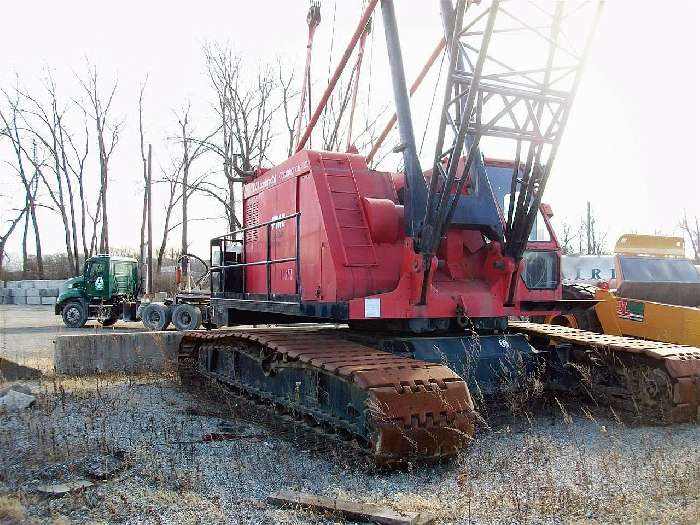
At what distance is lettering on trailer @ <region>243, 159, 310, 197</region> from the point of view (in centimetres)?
777

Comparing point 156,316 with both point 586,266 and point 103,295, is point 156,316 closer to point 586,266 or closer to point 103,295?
point 103,295

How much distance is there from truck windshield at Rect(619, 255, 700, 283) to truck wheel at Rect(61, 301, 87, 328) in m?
18.3

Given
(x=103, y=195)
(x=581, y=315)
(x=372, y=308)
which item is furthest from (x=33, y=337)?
(x=103, y=195)

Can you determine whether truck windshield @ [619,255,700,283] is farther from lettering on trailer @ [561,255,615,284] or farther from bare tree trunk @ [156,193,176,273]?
bare tree trunk @ [156,193,176,273]

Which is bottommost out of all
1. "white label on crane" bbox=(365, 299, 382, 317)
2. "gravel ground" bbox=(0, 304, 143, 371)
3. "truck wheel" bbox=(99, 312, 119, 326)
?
"gravel ground" bbox=(0, 304, 143, 371)

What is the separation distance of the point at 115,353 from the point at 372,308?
20.2ft

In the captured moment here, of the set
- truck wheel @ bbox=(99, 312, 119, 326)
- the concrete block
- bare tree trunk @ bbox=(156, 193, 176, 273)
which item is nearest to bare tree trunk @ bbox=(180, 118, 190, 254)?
bare tree trunk @ bbox=(156, 193, 176, 273)

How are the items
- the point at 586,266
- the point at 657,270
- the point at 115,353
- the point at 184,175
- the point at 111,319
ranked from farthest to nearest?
the point at 184,175
the point at 586,266
the point at 111,319
the point at 657,270
the point at 115,353

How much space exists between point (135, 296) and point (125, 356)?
14879 millimetres

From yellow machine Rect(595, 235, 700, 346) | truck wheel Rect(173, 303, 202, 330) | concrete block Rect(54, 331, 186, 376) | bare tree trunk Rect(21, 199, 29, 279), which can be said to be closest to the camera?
yellow machine Rect(595, 235, 700, 346)

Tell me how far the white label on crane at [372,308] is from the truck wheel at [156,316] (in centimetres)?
1551

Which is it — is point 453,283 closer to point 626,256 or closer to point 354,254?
point 354,254

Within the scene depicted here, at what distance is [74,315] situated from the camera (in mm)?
24094

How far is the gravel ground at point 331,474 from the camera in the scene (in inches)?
178
